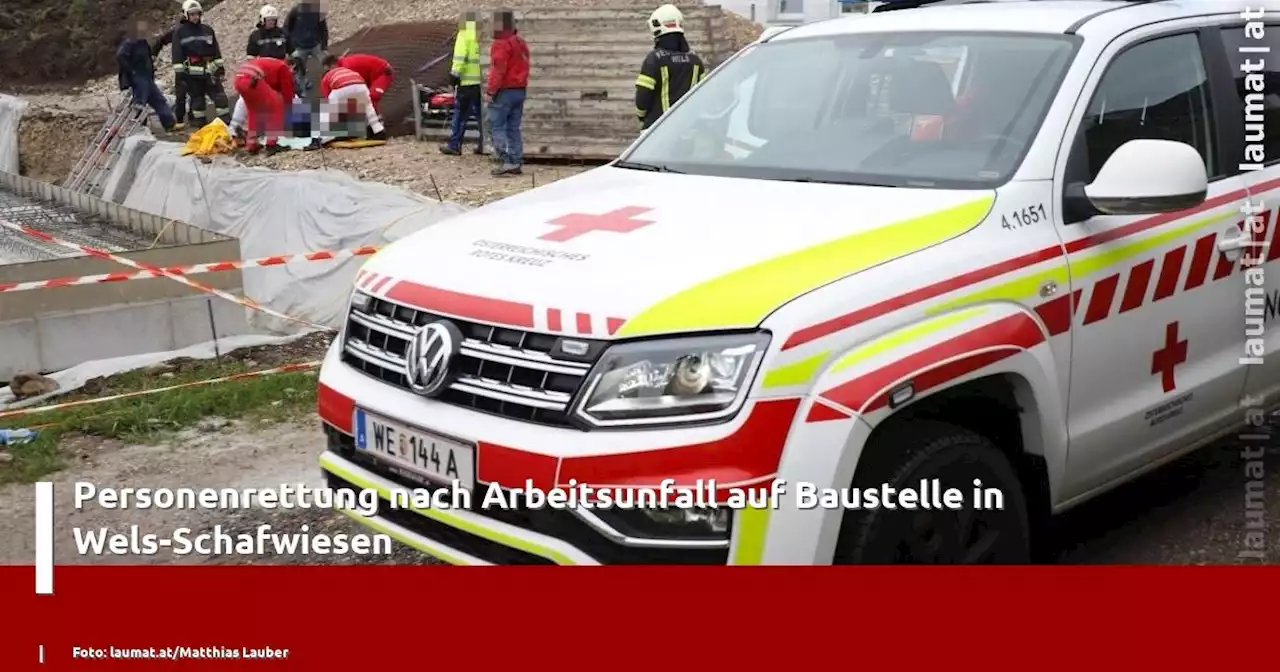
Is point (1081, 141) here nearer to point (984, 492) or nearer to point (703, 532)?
point (984, 492)

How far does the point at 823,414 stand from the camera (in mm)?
2883

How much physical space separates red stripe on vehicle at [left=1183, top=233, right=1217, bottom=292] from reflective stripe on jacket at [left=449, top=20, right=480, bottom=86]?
38.0 ft

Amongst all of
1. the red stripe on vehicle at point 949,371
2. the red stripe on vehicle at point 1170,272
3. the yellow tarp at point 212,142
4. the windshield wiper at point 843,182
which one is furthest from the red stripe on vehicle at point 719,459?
the yellow tarp at point 212,142

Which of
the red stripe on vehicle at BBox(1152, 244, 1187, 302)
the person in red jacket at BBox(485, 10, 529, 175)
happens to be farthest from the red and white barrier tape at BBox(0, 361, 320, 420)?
the person in red jacket at BBox(485, 10, 529, 175)

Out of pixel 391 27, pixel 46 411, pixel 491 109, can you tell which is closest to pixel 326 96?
pixel 491 109

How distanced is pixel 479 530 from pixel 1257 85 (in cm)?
316

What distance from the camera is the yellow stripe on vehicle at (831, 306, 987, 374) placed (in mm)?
2961

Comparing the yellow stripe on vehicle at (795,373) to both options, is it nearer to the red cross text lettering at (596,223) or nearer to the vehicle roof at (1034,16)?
the red cross text lettering at (596,223)

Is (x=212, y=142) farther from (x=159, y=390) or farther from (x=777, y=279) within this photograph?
(x=777, y=279)

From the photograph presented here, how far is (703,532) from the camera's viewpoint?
2863mm

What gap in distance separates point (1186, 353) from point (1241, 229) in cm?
49

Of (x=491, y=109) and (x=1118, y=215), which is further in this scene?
(x=491, y=109)

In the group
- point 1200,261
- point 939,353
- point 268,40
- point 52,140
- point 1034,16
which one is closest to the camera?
point 939,353

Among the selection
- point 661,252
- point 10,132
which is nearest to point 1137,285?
point 661,252
